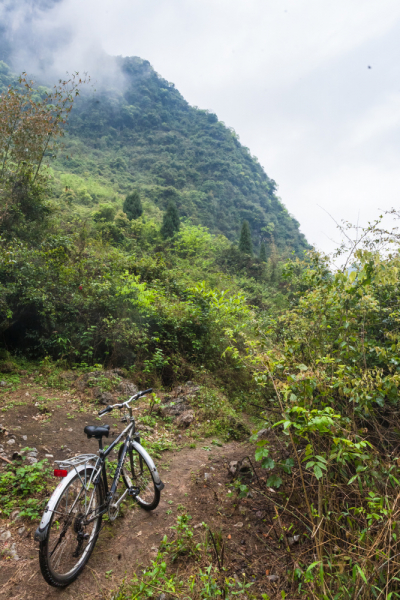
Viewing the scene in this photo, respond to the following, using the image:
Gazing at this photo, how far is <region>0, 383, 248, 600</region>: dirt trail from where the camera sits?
2346mm

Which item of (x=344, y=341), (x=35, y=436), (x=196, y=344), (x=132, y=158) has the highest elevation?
(x=132, y=158)

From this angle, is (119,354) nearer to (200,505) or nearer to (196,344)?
(196,344)

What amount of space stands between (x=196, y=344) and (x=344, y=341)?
5.61m

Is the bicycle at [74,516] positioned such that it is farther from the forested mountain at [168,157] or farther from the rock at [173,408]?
the forested mountain at [168,157]

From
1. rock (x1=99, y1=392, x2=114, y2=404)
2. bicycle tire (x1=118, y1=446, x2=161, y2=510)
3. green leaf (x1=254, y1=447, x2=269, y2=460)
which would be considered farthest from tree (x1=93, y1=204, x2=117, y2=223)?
green leaf (x1=254, y1=447, x2=269, y2=460)

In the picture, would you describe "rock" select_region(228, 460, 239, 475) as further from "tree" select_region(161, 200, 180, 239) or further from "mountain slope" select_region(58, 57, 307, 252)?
"mountain slope" select_region(58, 57, 307, 252)

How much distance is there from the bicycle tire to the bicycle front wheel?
2.16 ft

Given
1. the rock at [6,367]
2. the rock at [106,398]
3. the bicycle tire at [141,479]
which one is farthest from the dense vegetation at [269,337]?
the rock at [106,398]

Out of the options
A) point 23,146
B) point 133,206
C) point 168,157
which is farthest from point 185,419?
point 168,157

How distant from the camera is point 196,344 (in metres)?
8.52

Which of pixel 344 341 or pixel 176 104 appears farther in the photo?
pixel 176 104

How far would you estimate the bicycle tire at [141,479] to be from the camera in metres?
3.28

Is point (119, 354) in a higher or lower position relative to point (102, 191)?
lower

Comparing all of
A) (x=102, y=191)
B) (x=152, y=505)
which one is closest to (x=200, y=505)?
(x=152, y=505)
